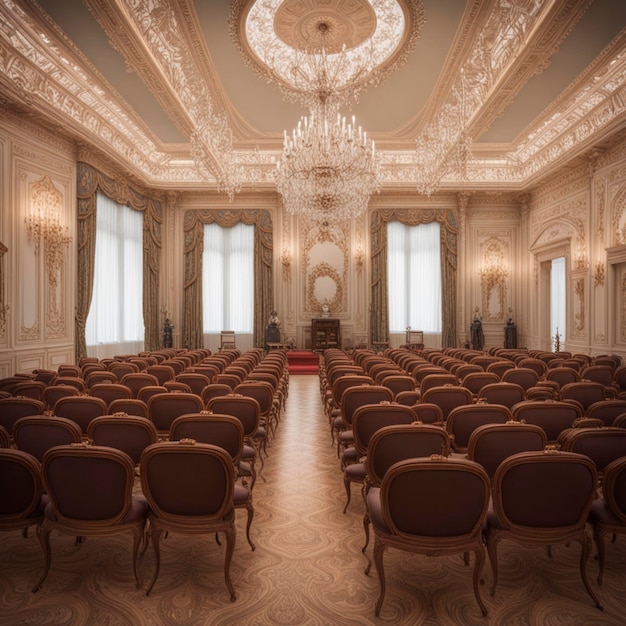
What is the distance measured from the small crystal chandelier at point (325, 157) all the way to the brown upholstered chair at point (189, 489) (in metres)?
6.62

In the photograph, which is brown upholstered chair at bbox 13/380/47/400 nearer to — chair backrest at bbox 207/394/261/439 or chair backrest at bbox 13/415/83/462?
chair backrest at bbox 13/415/83/462

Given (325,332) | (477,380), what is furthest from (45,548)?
(325,332)

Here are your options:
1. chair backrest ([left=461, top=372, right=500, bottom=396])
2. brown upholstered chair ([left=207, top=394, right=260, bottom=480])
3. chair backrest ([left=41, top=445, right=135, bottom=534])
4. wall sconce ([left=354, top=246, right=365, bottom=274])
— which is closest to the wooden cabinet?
wall sconce ([left=354, top=246, right=365, bottom=274])

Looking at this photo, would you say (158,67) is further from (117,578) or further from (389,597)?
(389,597)

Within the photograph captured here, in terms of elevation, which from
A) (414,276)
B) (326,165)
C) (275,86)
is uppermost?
(275,86)

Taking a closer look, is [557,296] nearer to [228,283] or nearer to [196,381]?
[228,283]

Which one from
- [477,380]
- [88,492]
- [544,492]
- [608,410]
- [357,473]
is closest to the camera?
[544,492]

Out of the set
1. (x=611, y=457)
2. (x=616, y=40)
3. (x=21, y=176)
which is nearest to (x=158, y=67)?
(x=21, y=176)

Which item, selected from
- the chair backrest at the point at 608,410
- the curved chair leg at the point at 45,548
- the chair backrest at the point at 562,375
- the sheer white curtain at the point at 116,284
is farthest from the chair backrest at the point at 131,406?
the sheer white curtain at the point at 116,284

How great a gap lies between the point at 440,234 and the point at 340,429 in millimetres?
11830

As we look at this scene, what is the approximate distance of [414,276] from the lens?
51.9ft

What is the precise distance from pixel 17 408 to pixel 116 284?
9817 millimetres

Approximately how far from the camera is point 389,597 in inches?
97.6

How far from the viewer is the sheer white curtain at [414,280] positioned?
1573cm
